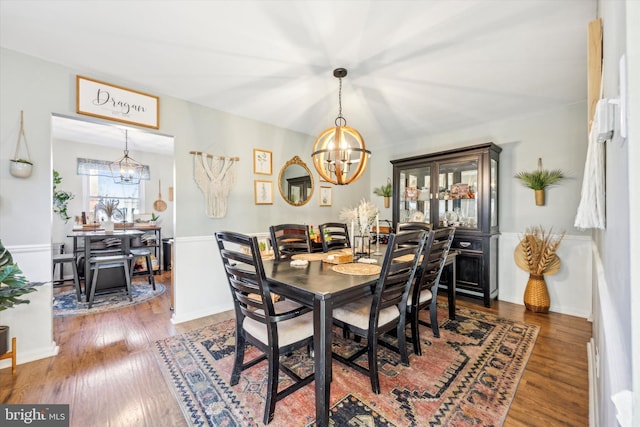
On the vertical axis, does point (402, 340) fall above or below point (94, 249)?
below

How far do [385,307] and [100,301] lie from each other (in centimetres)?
389

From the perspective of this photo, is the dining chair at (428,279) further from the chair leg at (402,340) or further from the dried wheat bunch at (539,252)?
the dried wheat bunch at (539,252)

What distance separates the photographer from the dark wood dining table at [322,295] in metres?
1.45

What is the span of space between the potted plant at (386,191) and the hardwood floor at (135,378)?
2653mm

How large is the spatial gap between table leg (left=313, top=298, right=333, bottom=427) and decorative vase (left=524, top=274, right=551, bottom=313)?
9.91 ft

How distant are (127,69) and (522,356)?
4259 millimetres

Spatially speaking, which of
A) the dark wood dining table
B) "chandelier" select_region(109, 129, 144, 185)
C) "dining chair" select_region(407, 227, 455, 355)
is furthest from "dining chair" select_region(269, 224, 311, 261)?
"chandelier" select_region(109, 129, 144, 185)

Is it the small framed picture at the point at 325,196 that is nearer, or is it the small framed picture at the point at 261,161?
the small framed picture at the point at 261,161

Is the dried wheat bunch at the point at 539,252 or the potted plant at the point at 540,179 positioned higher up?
the potted plant at the point at 540,179

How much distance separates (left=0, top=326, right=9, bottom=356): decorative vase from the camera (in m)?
1.92

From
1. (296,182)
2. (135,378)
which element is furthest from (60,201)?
(135,378)

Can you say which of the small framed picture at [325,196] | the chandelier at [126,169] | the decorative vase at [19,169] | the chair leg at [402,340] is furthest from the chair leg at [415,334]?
the chandelier at [126,169]

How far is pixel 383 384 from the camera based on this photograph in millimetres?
1854

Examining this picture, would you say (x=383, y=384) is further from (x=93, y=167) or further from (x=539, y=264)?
(x=93, y=167)
